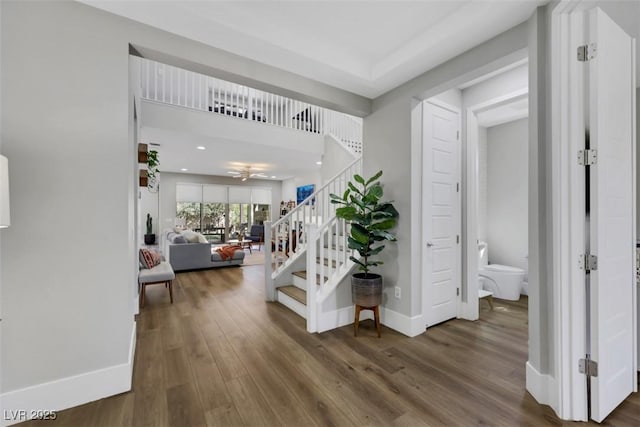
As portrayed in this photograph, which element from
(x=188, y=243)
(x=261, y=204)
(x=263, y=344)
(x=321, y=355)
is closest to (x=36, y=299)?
(x=263, y=344)

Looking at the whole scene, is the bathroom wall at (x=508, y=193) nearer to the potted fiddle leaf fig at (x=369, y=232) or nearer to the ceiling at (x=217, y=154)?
the potted fiddle leaf fig at (x=369, y=232)

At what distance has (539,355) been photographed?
174cm

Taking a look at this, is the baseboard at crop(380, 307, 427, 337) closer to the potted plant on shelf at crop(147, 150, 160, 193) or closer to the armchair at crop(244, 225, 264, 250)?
the potted plant on shelf at crop(147, 150, 160, 193)

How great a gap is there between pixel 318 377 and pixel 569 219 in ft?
6.31

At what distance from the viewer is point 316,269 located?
11.1ft

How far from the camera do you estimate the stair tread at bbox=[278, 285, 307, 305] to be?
3312 mm

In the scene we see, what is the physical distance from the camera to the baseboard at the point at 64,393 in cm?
153

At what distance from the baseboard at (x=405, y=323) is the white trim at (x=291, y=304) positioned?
0.95 meters

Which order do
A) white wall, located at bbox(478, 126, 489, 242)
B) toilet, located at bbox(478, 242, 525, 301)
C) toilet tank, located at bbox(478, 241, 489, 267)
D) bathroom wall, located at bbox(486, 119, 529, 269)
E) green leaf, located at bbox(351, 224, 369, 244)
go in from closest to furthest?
green leaf, located at bbox(351, 224, 369, 244), toilet, located at bbox(478, 242, 525, 301), bathroom wall, located at bbox(486, 119, 529, 269), toilet tank, located at bbox(478, 241, 489, 267), white wall, located at bbox(478, 126, 489, 242)

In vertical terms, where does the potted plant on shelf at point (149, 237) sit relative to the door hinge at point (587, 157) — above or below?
below

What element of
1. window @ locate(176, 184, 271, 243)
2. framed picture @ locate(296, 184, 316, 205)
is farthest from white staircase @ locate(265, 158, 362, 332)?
window @ locate(176, 184, 271, 243)

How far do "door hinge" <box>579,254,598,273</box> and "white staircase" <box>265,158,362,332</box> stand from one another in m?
1.95

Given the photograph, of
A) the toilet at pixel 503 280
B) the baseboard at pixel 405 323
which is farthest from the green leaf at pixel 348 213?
the toilet at pixel 503 280

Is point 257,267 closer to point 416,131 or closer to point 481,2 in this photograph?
point 416,131
